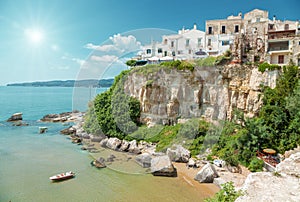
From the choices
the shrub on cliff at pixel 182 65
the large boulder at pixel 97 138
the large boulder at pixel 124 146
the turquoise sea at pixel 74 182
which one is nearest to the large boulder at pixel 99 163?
the turquoise sea at pixel 74 182

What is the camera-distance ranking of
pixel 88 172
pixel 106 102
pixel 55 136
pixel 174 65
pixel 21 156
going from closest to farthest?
pixel 88 172 < pixel 21 156 < pixel 174 65 < pixel 106 102 < pixel 55 136

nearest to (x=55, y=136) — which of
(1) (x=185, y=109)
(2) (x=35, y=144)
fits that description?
(2) (x=35, y=144)

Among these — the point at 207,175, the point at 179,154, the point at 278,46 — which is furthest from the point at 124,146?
the point at 278,46

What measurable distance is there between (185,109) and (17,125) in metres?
21.7

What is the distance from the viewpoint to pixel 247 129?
11766mm

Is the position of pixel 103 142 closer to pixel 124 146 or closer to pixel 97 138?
pixel 97 138

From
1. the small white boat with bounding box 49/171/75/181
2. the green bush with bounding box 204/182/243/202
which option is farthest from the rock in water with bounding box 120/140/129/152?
the green bush with bounding box 204/182/243/202

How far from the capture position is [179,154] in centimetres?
1285

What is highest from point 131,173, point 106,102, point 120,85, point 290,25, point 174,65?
point 290,25

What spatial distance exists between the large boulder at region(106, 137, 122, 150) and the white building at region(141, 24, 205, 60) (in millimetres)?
9415

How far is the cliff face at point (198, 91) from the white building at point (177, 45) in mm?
4882

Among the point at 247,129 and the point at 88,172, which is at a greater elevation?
the point at 247,129

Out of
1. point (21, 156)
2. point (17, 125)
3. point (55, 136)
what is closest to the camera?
point (21, 156)

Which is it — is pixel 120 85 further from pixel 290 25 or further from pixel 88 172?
pixel 290 25
